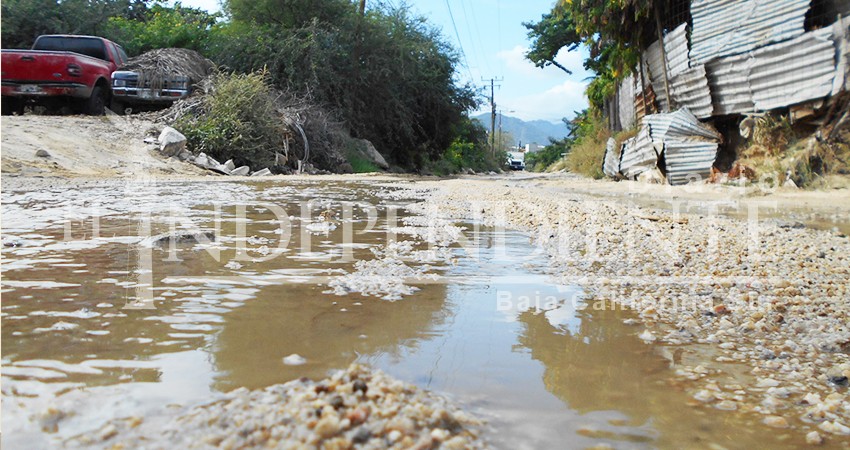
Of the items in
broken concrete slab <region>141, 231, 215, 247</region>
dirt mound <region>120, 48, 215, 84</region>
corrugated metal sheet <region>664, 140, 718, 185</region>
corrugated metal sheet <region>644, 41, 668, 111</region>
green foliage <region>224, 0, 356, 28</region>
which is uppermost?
green foliage <region>224, 0, 356, 28</region>

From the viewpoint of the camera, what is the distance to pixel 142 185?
8422 millimetres

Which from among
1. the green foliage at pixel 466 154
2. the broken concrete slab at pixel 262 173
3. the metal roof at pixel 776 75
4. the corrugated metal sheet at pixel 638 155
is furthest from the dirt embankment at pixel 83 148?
the green foliage at pixel 466 154

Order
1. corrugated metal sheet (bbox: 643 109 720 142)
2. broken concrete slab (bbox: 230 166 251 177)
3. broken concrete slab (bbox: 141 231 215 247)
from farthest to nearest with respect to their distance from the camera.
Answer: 1. broken concrete slab (bbox: 230 166 251 177)
2. corrugated metal sheet (bbox: 643 109 720 142)
3. broken concrete slab (bbox: 141 231 215 247)

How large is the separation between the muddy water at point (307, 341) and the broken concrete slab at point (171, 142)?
9.01 m

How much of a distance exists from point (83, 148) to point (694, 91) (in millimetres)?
10778

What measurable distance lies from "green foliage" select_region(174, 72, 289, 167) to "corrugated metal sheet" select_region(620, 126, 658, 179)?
8.12m

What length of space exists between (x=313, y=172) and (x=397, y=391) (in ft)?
49.1

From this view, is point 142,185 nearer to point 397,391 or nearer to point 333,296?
point 333,296

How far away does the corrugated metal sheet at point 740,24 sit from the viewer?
28.2 ft

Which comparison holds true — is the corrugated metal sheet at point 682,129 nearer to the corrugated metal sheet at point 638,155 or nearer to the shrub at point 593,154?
the corrugated metal sheet at point 638,155

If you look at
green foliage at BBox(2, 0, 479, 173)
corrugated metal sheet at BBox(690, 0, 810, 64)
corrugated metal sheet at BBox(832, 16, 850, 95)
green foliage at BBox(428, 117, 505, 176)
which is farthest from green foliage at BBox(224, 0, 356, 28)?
corrugated metal sheet at BBox(832, 16, 850, 95)

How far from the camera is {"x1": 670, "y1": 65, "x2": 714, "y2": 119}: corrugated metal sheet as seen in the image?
10492 mm

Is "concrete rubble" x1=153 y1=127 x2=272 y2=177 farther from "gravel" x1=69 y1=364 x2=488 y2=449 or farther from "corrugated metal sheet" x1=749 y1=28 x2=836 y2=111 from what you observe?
"gravel" x1=69 y1=364 x2=488 y2=449

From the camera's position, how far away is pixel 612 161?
1432 centimetres
